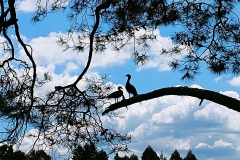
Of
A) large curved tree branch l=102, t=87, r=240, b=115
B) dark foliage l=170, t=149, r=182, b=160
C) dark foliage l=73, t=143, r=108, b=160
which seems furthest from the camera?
dark foliage l=170, t=149, r=182, b=160

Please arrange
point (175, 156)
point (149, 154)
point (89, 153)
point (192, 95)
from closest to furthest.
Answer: point (192, 95) → point (89, 153) → point (175, 156) → point (149, 154)

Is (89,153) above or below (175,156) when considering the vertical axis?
below

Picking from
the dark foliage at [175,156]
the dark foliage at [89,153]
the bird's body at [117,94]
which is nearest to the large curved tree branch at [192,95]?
the bird's body at [117,94]

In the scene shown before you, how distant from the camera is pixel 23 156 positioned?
3459 millimetres

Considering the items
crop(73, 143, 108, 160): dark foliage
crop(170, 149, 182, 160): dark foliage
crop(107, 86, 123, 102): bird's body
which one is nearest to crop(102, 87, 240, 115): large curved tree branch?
crop(107, 86, 123, 102): bird's body

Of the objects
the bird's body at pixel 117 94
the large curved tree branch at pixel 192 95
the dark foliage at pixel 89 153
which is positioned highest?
the bird's body at pixel 117 94

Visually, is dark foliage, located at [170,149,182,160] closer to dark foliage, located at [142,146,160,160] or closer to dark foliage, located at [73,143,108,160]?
dark foliage, located at [142,146,160,160]

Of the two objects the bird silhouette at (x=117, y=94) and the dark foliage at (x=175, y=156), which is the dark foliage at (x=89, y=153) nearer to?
the bird silhouette at (x=117, y=94)

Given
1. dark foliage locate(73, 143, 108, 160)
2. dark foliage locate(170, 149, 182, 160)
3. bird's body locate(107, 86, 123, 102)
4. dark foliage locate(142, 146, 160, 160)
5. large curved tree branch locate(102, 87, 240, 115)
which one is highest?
dark foliage locate(142, 146, 160, 160)

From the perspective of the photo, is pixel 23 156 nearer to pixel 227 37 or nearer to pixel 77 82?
pixel 77 82

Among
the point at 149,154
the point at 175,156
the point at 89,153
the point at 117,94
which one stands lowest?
the point at 89,153

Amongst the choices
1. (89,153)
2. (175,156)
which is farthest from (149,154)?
(89,153)

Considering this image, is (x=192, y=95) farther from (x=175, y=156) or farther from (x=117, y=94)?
(x=175, y=156)

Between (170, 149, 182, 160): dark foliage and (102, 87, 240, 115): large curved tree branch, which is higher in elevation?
(170, 149, 182, 160): dark foliage
